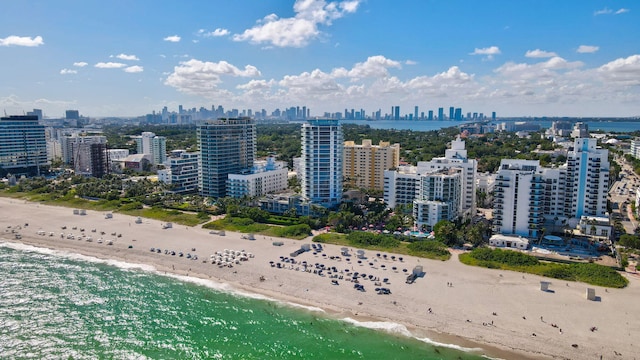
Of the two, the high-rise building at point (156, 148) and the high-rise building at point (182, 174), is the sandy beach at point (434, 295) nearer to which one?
the high-rise building at point (182, 174)

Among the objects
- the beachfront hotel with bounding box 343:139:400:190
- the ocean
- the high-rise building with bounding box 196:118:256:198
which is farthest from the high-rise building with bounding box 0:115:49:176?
the beachfront hotel with bounding box 343:139:400:190

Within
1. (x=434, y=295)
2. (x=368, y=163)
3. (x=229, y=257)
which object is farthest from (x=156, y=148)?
(x=434, y=295)

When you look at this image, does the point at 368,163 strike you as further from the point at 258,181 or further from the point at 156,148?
the point at 156,148

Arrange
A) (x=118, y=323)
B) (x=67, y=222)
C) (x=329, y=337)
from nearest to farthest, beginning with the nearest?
(x=329, y=337) < (x=118, y=323) < (x=67, y=222)

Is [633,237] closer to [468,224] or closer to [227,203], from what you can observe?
[468,224]

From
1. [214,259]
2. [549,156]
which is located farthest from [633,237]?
[549,156]

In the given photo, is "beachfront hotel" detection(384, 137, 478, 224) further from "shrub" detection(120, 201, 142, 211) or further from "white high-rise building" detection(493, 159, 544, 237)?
"shrub" detection(120, 201, 142, 211)

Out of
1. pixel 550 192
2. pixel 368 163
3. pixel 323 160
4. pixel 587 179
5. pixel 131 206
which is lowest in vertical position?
pixel 131 206
